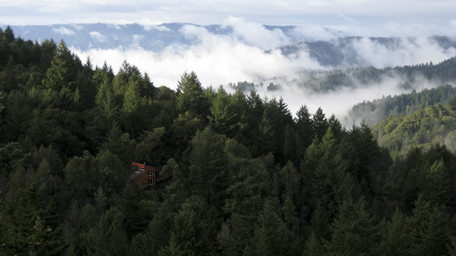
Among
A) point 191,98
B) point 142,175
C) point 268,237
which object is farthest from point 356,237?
point 191,98

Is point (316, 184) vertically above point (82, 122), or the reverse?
point (82, 122)

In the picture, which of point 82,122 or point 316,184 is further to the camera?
point 82,122

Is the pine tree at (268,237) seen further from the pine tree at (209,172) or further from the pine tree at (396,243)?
the pine tree at (209,172)

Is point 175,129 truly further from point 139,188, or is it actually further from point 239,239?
point 239,239

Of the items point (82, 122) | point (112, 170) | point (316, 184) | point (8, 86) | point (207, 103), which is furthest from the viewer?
point (207, 103)

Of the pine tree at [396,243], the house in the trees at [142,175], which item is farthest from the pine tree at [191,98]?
the pine tree at [396,243]

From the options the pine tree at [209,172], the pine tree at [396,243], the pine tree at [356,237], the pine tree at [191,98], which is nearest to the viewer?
the pine tree at [356,237]

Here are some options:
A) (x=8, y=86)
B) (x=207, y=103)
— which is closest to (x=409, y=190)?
(x=207, y=103)
